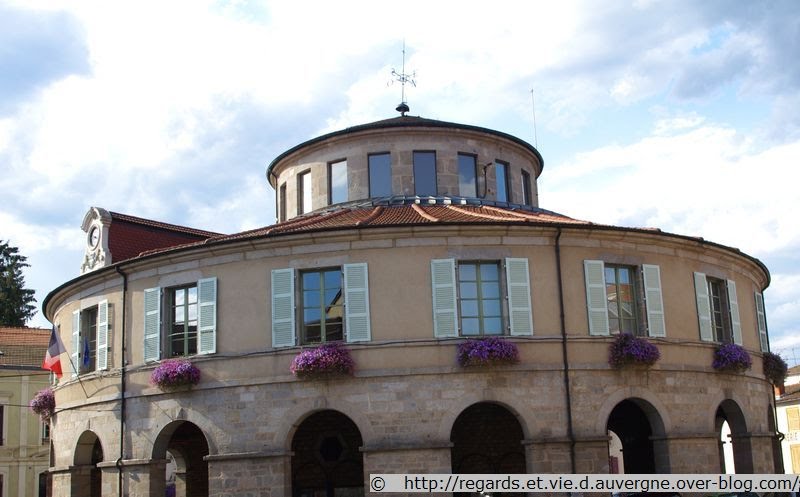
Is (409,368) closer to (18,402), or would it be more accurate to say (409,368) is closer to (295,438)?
(295,438)

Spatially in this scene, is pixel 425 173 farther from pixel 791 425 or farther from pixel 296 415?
pixel 791 425

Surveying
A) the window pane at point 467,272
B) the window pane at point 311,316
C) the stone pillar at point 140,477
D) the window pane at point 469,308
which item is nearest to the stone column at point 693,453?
the window pane at point 469,308

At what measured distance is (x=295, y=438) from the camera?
2933 centimetres

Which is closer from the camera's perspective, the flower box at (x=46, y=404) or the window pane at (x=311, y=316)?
the window pane at (x=311, y=316)

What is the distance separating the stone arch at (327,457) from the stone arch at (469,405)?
4.87m

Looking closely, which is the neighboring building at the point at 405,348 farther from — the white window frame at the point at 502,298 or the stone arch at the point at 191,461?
the stone arch at the point at 191,461


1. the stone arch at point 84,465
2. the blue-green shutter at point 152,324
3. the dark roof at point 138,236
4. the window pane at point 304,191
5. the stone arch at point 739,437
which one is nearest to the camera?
the blue-green shutter at point 152,324

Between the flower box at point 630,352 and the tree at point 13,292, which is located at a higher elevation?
the tree at point 13,292

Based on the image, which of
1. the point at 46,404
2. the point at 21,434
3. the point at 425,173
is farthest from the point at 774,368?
the point at 21,434

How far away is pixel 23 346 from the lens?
54781 millimetres

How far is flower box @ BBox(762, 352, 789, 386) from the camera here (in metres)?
31.3

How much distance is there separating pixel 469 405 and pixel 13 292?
52.7 m

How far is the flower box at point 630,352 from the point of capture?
84.9ft

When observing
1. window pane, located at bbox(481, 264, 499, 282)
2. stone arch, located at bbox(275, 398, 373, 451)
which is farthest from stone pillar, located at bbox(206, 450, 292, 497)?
window pane, located at bbox(481, 264, 499, 282)
